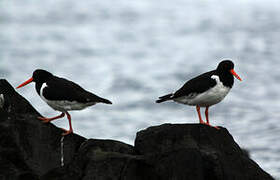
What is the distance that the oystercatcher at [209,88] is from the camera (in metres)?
13.7

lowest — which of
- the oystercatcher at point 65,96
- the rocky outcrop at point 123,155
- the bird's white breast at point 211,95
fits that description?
the rocky outcrop at point 123,155

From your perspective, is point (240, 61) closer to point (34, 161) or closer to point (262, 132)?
point (262, 132)

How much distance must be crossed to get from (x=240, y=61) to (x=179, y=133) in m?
48.6

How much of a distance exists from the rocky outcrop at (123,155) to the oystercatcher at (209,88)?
105 cm

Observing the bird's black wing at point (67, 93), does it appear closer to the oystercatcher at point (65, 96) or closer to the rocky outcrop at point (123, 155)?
the oystercatcher at point (65, 96)

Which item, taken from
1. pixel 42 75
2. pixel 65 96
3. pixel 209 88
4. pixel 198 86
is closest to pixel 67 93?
pixel 65 96

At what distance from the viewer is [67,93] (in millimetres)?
13680

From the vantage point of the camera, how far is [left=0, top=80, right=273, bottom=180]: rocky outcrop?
38.2 ft

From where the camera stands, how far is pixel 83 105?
1388 cm

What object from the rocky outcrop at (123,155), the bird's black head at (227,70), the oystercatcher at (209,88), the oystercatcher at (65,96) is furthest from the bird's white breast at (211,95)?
the oystercatcher at (65,96)

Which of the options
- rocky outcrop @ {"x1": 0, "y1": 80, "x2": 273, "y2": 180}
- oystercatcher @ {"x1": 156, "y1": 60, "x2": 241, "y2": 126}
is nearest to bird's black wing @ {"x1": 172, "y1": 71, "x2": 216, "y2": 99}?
oystercatcher @ {"x1": 156, "y1": 60, "x2": 241, "y2": 126}

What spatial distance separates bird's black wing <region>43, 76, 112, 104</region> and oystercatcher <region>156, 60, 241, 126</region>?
70.5 inches

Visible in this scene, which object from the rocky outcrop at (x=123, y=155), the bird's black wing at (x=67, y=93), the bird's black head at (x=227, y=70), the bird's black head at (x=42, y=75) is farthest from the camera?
the bird's black head at (x=42, y=75)

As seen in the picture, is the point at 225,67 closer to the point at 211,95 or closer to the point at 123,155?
the point at 211,95
